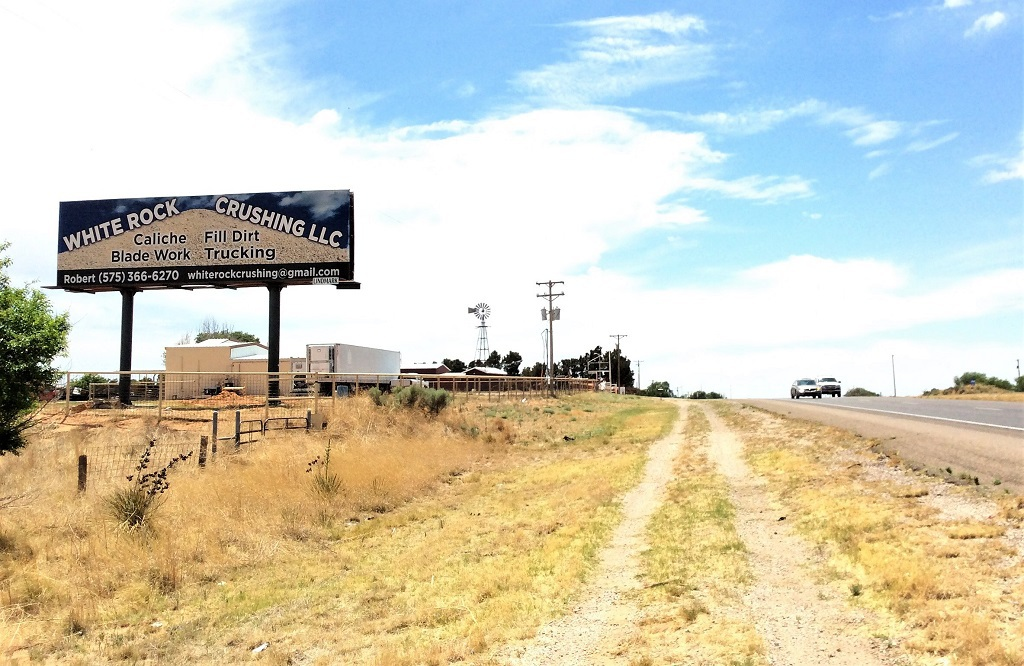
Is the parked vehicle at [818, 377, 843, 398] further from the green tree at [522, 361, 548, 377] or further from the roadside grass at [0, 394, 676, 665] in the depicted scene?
the green tree at [522, 361, 548, 377]

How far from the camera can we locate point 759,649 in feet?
19.1

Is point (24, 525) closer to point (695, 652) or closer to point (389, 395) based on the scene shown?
point (695, 652)

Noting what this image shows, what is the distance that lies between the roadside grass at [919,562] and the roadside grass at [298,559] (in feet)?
10.0

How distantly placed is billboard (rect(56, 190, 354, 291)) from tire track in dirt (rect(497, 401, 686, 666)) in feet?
88.4

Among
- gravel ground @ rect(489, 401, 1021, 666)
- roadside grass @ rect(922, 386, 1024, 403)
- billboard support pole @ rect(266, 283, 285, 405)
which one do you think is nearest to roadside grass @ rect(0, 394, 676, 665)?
gravel ground @ rect(489, 401, 1021, 666)

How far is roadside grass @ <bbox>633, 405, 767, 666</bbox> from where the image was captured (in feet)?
19.5

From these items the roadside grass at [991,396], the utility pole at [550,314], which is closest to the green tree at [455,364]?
the utility pole at [550,314]

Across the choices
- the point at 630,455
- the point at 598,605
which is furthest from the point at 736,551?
the point at 630,455

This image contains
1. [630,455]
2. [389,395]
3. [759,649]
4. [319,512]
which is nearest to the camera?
[759,649]

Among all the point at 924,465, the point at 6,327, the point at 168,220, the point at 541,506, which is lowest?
the point at 541,506

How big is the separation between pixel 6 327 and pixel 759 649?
11.4 metres

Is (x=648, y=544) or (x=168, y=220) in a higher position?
(x=168, y=220)

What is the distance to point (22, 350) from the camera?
1116cm

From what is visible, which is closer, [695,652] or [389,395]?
[695,652]
